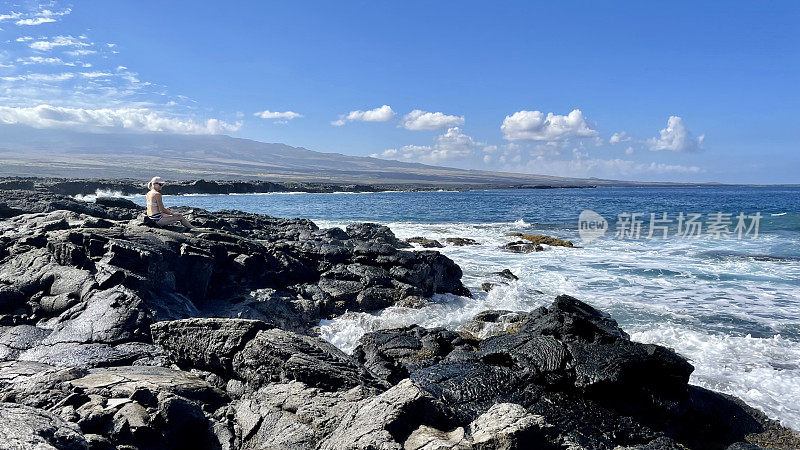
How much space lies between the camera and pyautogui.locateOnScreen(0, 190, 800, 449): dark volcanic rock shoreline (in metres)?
5.07

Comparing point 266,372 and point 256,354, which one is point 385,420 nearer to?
point 266,372

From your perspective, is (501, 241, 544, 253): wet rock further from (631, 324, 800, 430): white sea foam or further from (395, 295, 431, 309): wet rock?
(631, 324, 800, 430): white sea foam

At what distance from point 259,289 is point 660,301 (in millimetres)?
14079

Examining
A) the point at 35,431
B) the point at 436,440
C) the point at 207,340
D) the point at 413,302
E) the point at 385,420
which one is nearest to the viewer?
the point at 35,431

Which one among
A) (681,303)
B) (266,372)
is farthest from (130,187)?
(266,372)

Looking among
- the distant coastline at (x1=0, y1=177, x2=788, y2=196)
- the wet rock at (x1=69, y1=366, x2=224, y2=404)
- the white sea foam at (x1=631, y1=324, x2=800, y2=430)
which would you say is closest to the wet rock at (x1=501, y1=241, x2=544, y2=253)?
the white sea foam at (x1=631, y1=324, x2=800, y2=430)

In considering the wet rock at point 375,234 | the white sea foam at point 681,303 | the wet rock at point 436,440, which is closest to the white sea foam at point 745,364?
the white sea foam at point 681,303

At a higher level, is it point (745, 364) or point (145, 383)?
point (145, 383)

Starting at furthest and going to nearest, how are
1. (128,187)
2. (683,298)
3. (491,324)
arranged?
(128,187), (683,298), (491,324)

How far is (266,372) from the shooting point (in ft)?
21.9

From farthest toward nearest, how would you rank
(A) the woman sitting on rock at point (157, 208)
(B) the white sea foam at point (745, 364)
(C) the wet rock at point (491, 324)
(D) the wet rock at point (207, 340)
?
(A) the woman sitting on rock at point (157, 208) → (C) the wet rock at point (491, 324) → (B) the white sea foam at point (745, 364) → (D) the wet rock at point (207, 340)

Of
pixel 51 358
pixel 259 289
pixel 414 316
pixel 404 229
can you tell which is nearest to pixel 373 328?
pixel 414 316

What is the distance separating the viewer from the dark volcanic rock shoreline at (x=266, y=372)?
5.07 meters

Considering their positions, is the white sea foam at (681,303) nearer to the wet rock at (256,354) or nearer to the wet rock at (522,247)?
the wet rock at (522,247)
